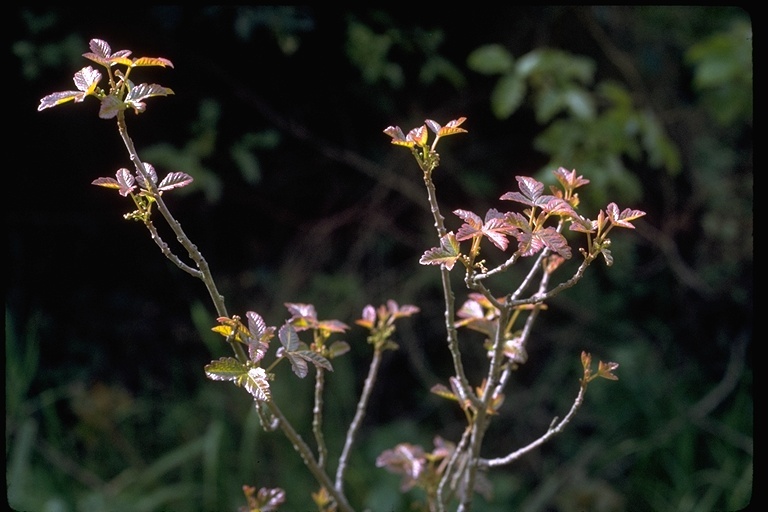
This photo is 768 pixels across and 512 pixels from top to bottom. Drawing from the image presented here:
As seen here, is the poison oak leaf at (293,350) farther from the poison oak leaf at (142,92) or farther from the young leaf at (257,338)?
the poison oak leaf at (142,92)

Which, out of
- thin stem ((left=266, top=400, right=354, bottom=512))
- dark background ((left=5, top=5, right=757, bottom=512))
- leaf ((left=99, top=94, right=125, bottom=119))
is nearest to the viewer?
leaf ((left=99, top=94, right=125, bottom=119))

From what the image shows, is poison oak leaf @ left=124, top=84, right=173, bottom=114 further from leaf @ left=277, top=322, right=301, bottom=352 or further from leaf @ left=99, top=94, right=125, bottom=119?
leaf @ left=277, top=322, right=301, bottom=352

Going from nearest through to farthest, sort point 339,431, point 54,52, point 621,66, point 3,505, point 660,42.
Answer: point 3,505, point 54,52, point 339,431, point 621,66, point 660,42

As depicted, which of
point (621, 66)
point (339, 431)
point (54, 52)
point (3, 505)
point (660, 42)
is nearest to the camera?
point (3, 505)

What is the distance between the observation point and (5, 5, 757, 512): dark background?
6.46 ft

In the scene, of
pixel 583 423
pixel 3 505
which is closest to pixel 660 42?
pixel 583 423

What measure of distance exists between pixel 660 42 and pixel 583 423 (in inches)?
51.6

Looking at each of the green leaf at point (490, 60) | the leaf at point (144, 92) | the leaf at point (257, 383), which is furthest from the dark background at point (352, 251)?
the leaf at point (257, 383)

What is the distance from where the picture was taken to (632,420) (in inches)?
93.6

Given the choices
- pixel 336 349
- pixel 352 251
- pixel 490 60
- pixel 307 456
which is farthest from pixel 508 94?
pixel 307 456

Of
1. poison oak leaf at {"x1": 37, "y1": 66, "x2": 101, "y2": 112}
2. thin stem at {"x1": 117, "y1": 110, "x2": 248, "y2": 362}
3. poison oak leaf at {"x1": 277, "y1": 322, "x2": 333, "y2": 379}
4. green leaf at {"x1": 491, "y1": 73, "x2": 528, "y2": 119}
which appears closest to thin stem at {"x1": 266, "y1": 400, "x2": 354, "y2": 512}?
poison oak leaf at {"x1": 277, "y1": 322, "x2": 333, "y2": 379}

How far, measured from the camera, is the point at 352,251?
7.54 ft

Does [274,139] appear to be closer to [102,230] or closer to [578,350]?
[102,230]

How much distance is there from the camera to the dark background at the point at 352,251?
1969 mm
